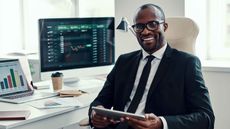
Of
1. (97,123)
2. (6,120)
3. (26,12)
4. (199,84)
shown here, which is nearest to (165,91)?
(199,84)

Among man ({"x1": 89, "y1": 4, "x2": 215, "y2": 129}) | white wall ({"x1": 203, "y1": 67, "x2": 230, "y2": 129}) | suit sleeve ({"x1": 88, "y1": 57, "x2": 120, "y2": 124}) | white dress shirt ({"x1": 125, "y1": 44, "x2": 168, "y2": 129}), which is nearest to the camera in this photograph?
man ({"x1": 89, "y1": 4, "x2": 215, "y2": 129})

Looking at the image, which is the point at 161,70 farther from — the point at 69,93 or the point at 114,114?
the point at 69,93

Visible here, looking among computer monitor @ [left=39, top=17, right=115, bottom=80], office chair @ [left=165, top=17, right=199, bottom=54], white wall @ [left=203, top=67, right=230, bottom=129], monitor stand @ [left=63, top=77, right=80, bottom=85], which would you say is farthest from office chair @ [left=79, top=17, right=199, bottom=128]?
monitor stand @ [left=63, top=77, right=80, bottom=85]

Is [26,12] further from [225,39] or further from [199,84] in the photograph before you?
[199,84]

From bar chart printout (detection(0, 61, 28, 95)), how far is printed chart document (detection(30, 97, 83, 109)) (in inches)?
9.7

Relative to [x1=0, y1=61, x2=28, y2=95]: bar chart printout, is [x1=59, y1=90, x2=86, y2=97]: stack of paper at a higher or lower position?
lower

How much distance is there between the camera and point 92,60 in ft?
9.62

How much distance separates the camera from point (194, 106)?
6.34ft

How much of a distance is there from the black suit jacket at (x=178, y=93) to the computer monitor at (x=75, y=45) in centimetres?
67

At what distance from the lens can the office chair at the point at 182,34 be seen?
2.46 m

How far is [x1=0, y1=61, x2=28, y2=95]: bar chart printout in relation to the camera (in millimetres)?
2477

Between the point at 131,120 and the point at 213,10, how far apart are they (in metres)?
1.92

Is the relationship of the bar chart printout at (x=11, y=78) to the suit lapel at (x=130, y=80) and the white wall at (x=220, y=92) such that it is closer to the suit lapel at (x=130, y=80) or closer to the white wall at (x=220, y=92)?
the suit lapel at (x=130, y=80)

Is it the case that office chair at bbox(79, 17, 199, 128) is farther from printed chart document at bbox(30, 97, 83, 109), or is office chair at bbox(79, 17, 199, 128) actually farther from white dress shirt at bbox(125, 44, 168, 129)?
printed chart document at bbox(30, 97, 83, 109)
